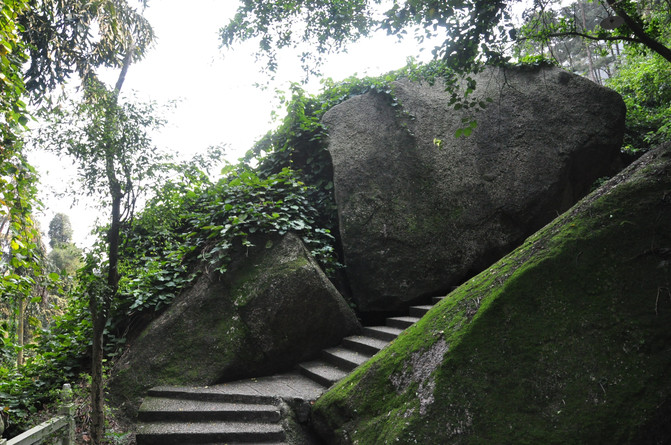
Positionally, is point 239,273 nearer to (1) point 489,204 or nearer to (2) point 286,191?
(2) point 286,191

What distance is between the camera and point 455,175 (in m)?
6.99

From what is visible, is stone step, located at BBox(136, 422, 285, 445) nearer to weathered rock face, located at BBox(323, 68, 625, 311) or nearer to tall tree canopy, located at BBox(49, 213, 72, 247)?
weathered rock face, located at BBox(323, 68, 625, 311)

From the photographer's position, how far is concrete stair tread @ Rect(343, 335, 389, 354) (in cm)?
508

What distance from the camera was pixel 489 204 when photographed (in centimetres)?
679

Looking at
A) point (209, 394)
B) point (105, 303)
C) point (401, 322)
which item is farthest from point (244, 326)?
point (401, 322)

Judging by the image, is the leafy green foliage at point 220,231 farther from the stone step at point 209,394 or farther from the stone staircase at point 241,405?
the stone staircase at point 241,405

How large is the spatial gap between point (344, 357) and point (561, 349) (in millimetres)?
2891

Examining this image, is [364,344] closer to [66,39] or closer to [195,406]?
[195,406]

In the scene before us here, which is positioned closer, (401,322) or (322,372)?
(322,372)

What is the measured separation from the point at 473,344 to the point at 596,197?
1.72 metres

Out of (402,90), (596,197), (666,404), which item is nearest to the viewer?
(666,404)

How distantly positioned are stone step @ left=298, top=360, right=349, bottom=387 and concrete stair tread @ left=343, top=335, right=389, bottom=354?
407 millimetres

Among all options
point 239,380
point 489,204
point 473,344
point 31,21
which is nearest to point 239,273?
point 239,380

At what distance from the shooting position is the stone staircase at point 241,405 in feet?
13.2
